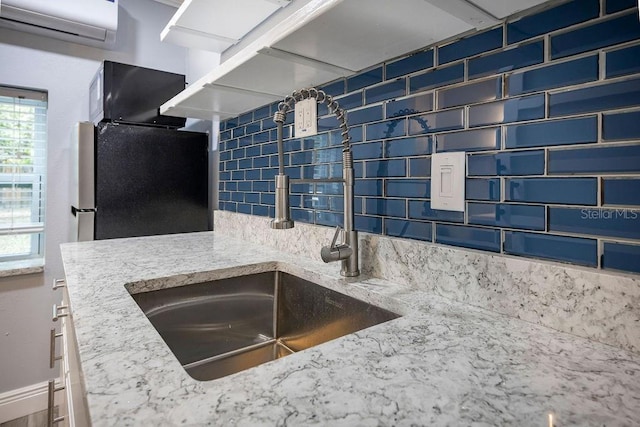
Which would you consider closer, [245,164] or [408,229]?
[408,229]

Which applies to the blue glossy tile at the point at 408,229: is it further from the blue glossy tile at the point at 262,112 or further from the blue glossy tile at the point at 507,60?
the blue glossy tile at the point at 262,112

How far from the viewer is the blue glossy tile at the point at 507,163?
69 cm

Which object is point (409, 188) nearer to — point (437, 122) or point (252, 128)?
point (437, 122)

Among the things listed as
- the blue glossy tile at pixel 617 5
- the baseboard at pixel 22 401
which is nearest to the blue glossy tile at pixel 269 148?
the blue glossy tile at pixel 617 5

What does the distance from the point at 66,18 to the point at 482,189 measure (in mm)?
2215

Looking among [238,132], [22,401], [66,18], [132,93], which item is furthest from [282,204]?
[22,401]

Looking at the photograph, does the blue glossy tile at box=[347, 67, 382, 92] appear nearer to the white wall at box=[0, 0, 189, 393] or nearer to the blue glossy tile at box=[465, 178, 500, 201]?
the blue glossy tile at box=[465, 178, 500, 201]

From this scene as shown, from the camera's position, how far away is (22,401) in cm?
192

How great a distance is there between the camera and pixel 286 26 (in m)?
0.78

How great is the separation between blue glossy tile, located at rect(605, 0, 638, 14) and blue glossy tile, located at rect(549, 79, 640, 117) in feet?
0.40

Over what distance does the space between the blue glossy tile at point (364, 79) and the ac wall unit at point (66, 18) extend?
5.41 ft

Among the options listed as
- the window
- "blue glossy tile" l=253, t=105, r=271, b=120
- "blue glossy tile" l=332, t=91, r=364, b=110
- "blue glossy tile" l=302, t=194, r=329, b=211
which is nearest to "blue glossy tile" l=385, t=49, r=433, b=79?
"blue glossy tile" l=332, t=91, r=364, b=110

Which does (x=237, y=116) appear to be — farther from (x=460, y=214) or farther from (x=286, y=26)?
(x=460, y=214)

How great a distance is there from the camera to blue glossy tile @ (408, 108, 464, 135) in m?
0.82
